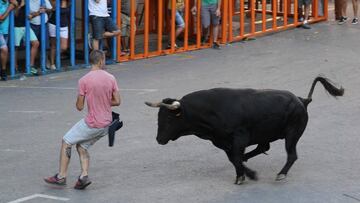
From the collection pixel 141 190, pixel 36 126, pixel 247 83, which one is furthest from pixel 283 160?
pixel 247 83

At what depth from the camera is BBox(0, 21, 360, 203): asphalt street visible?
8.31 meters

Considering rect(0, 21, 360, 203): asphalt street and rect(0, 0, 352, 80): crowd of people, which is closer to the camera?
rect(0, 21, 360, 203): asphalt street

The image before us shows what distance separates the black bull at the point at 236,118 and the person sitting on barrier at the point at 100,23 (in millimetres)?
7070

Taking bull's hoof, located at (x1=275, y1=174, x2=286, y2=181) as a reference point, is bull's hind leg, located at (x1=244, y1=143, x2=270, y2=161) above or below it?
above

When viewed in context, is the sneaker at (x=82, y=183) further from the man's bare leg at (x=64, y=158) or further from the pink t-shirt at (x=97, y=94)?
the pink t-shirt at (x=97, y=94)

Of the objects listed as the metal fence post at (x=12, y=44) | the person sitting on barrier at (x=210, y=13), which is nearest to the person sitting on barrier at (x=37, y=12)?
the metal fence post at (x=12, y=44)

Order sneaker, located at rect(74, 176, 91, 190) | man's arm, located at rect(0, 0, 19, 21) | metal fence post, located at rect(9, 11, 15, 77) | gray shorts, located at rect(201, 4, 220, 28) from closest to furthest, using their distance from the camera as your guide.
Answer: sneaker, located at rect(74, 176, 91, 190), man's arm, located at rect(0, 0, 19, 21), metal fence post, located at rect(9, 11, 15, 77), gray shorts, located at rect(201, 4, 220, 28)

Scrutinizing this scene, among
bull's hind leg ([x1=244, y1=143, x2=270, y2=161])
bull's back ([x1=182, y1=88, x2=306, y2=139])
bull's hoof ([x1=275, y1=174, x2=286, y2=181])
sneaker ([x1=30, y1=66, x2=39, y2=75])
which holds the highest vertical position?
bull's back ([x1=182, y1=88, x2=306, y2=139])

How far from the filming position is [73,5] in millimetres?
14984

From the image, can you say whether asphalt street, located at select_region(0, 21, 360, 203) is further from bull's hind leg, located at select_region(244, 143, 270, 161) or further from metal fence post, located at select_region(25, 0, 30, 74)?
metal fence post, located at select_region(25, 0, 30, 74)

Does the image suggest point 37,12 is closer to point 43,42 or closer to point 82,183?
point 43,42

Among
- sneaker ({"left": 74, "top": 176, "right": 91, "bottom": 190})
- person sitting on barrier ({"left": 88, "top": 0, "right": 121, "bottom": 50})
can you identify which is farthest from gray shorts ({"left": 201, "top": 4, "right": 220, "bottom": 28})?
sneaker ({"left": 74, "top": 176, "right": 91, "bottom": 190})

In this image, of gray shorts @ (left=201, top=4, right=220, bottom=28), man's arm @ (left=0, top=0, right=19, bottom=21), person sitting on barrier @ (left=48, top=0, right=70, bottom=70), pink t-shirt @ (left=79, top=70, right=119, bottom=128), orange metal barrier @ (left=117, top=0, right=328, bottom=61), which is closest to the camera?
pink t-shirt @ (left=79, top=70, right=119, bottom=128)

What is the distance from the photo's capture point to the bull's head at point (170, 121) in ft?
27.3
